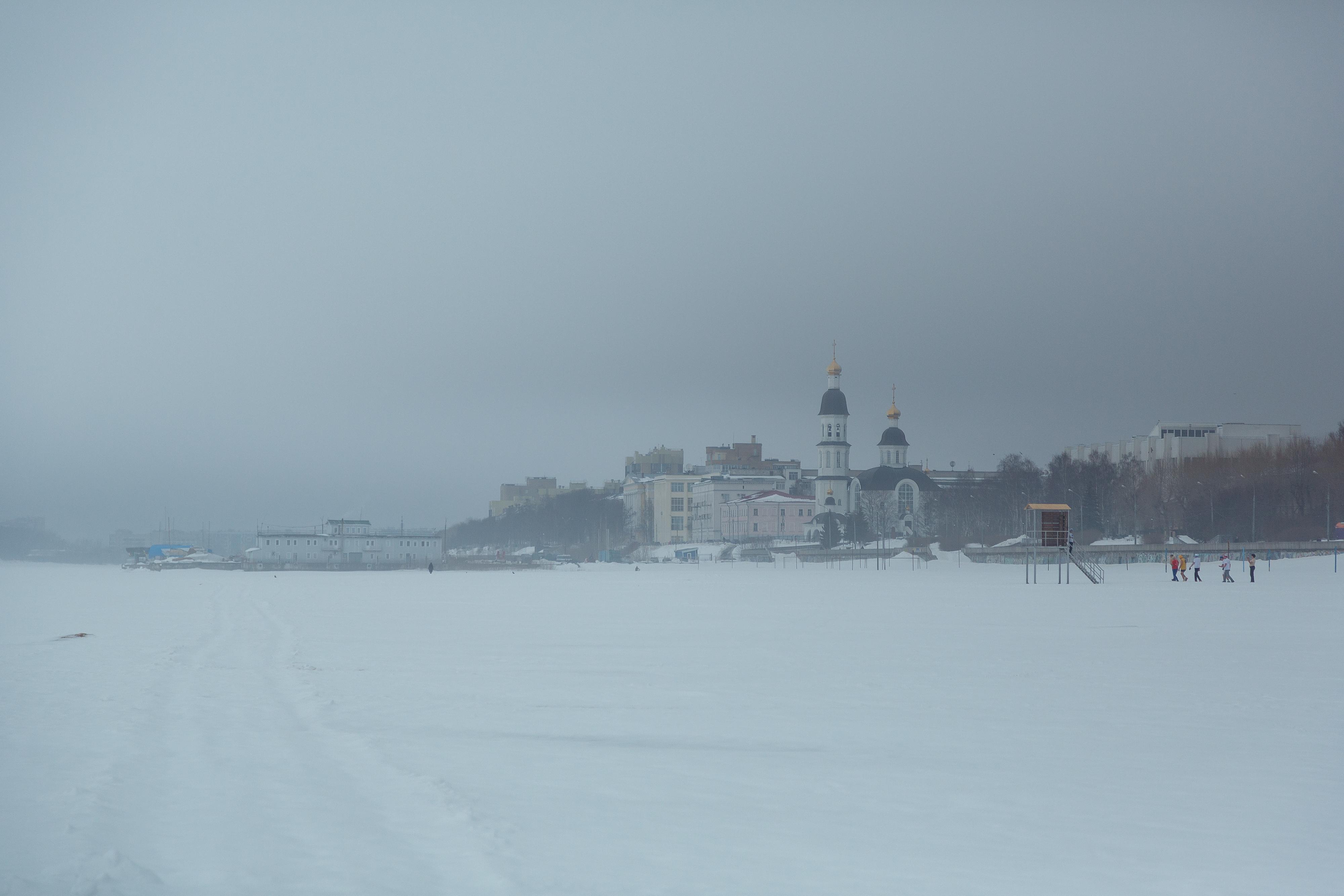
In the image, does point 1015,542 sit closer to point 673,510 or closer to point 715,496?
point 715,496

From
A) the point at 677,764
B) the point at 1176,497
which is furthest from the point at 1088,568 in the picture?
the point at 677,764

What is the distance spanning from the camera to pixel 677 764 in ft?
39.5

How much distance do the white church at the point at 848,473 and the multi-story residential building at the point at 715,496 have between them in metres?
11.6

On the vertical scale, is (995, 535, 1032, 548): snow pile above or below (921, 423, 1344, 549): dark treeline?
below

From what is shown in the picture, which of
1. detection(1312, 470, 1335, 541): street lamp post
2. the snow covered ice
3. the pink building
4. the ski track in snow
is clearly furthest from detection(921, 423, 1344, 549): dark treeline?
the ski track in snow

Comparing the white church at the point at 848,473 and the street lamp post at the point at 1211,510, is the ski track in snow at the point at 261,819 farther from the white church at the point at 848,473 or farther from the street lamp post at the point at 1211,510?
the white church at the point at 848,473

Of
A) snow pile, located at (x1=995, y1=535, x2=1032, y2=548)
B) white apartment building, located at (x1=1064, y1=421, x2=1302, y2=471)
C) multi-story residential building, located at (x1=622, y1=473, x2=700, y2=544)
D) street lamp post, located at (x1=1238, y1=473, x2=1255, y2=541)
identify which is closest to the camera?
street lamp post, located at (x1=1238, y1=473, x2=1255, y2=541)

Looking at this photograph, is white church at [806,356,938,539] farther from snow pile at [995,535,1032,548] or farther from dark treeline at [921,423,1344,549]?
snow pile at [995,535,1032,548]

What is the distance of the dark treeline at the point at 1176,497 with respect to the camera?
302 feet

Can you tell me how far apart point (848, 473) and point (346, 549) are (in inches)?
2699

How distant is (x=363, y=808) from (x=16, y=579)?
88.6 metres

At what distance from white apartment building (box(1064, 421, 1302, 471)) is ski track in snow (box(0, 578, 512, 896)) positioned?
138360 millimetres

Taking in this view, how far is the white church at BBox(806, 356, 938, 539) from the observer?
160875 millimetres

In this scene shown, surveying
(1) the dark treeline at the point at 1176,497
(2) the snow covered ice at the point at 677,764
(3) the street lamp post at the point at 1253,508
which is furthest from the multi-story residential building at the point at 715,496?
(2) the snow covered ice at the point at 677,764
